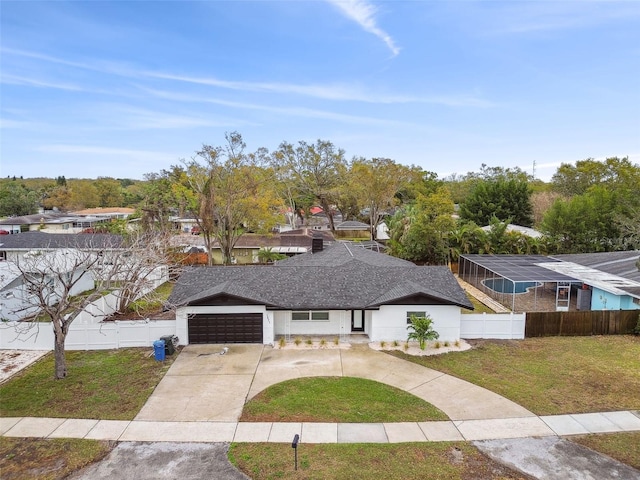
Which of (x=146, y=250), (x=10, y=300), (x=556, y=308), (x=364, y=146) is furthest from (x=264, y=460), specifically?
(x=364, y=146)

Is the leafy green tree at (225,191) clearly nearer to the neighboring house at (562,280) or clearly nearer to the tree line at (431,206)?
the tree line at (431,206)

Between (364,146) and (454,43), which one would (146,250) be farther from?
(364,146)

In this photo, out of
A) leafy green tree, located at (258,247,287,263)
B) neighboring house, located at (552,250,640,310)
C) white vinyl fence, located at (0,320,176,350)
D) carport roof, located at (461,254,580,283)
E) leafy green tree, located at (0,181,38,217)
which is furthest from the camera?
leafy green tree, located at (0,181,38,217)

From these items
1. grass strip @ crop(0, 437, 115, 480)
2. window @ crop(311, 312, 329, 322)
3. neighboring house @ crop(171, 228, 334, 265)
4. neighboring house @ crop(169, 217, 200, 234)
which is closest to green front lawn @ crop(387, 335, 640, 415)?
window @ crop(311, 312, 329, 322)

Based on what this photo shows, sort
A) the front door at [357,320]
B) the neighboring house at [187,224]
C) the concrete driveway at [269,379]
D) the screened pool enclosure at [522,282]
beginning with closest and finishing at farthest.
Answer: the concrete driveway at [269,379] → the front door at [357,320] → the screened pool enclosure at [522,282] → the neighboring house at [187,224]

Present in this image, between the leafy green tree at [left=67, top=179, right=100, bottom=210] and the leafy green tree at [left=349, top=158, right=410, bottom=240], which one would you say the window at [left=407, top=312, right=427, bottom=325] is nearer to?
the leafy green tree at [left=349, top=158, right=410, bottom=240]

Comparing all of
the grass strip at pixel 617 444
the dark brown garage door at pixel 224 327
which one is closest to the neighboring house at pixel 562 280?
the grass strip at pixel 617 444

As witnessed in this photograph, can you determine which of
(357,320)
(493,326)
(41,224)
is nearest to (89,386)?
(357,320)
